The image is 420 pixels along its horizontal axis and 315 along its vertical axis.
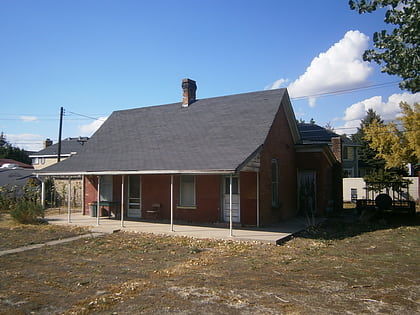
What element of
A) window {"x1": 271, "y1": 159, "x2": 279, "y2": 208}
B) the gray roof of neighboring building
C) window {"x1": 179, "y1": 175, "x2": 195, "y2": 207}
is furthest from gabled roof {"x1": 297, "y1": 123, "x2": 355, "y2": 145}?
the gray roof of neighboring building

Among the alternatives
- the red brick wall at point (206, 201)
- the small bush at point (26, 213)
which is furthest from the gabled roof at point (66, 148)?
the red brick wall at point (206, 201)

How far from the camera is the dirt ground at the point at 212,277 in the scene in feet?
19.9

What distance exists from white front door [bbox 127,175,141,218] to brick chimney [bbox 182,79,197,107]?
5491mm

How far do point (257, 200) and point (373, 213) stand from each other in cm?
795

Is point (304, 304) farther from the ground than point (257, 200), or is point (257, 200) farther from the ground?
point (257, 200)

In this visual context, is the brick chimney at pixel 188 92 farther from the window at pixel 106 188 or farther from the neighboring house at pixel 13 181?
the neighboring house at pixel 13 181

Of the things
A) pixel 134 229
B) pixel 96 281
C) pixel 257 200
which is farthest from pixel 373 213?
pixel 96 281

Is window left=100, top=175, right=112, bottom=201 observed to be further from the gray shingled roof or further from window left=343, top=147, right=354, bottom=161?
window left=343, top=147, right=354, bottom=161

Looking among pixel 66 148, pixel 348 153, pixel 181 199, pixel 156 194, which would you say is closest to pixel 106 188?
pixel 156 194

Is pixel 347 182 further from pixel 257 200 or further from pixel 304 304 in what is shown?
pixel 304 304

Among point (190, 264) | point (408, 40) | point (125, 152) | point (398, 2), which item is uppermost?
point (398, 2)

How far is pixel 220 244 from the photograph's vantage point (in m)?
11.8

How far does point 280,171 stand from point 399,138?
908 inches

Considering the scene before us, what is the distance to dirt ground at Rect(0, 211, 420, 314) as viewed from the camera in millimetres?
6059
